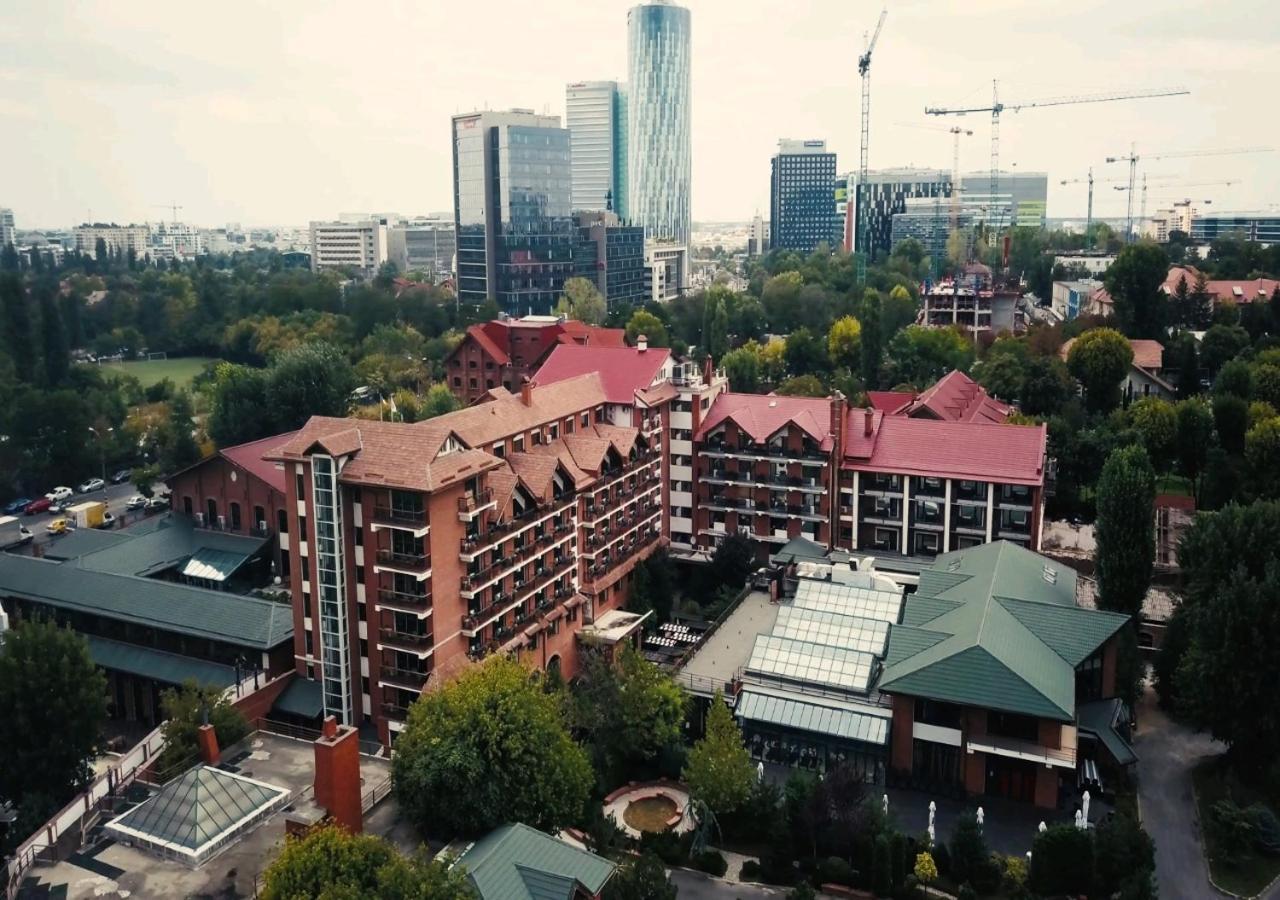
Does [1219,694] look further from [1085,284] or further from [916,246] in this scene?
[916,246]

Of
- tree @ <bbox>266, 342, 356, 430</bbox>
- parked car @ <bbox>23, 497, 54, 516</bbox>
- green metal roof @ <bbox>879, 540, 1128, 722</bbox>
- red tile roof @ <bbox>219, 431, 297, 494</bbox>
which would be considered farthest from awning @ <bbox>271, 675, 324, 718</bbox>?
parked car @ <bbox>23, 497, 54, 516</bbox>

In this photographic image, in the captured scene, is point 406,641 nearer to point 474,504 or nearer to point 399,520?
point 399,520

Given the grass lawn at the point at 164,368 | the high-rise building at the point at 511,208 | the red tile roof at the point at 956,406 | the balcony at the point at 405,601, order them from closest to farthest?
the balcony at the point at 405,601, the red tile roof at the point at 956,406, the grass lawn at the point at 164,368, the high-rise building at the point at 511,208

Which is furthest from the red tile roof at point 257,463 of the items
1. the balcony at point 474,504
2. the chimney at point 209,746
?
the chimney at point 209,746

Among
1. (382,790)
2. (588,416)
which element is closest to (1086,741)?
(382,790)

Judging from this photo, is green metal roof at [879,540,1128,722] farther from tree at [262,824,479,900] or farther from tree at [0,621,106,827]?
tree at [0,621,106,827]

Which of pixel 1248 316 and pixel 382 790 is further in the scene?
pixel 1248 316

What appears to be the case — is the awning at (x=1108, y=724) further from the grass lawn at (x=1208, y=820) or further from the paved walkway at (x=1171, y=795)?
the grass lawn at (x=1208, y=820)
